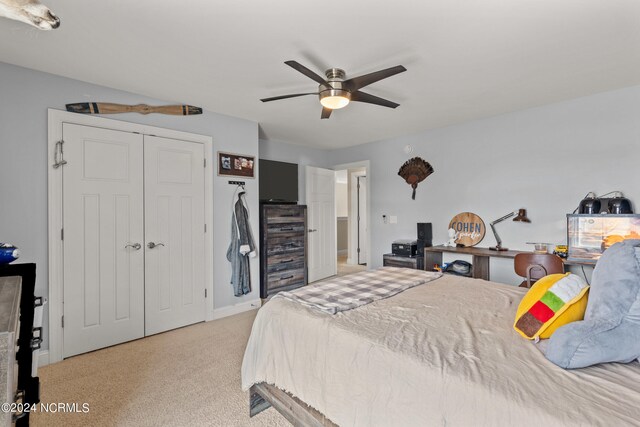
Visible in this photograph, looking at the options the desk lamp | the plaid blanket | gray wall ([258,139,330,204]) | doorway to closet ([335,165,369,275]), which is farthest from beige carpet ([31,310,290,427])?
doorway to closet ([335,165,369,275])

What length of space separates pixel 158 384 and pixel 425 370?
2.07 meters

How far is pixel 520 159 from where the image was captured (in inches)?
140

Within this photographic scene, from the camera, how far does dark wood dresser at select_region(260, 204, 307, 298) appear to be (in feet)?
13.8

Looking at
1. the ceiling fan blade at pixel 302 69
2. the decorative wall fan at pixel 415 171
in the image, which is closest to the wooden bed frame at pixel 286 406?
the ceiling fan blade at pixel 302 69

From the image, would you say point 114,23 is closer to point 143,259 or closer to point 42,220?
point 42,220

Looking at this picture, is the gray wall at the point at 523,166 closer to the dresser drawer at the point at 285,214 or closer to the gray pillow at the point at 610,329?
the dresser drawer at the point at 285,214

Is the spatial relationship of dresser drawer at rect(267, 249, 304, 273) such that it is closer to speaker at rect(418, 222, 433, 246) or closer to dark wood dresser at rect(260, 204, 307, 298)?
dark wood dresser at rect(260, 204, 307, 298)

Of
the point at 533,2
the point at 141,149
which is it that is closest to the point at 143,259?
the point at 141,149

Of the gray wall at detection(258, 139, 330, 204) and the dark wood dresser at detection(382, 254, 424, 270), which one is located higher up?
the gray wall at detection(258, 139, 330, 204)

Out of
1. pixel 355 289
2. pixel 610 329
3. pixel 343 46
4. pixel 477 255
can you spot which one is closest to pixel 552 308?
pixel 610 329

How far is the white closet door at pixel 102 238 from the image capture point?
8.68 feet

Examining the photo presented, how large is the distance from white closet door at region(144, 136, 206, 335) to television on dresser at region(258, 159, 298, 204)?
1066 mm

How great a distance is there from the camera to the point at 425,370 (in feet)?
3.67

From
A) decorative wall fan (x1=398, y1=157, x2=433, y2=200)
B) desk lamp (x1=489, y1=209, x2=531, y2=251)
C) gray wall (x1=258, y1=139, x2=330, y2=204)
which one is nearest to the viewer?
desk lamp (x1=489, y1=209, x2=531, y2=251)
